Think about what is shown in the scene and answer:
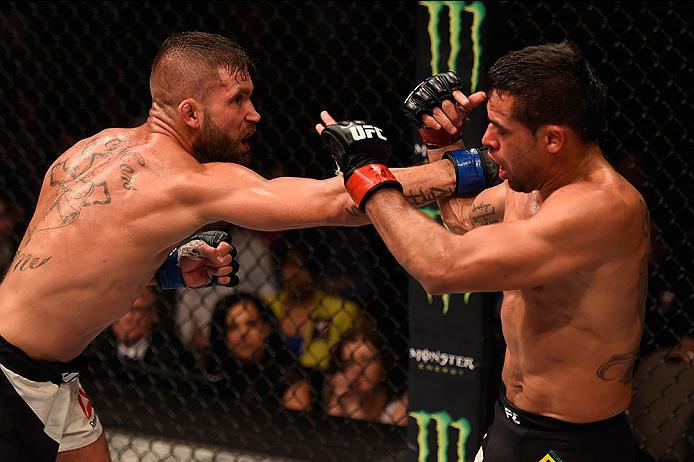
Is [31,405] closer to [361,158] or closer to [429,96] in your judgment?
[361,158]

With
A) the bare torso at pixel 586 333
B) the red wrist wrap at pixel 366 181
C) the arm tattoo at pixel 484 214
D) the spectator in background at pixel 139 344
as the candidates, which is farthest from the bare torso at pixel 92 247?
the spectator in background at pixel 139 344

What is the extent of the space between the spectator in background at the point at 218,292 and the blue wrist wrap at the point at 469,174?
143 centimetres

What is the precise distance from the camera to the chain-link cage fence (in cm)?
281

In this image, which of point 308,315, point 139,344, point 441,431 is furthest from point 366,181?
point 139,344

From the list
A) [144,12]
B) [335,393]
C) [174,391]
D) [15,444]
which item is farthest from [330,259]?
[15,444]

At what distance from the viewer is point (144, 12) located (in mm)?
3746

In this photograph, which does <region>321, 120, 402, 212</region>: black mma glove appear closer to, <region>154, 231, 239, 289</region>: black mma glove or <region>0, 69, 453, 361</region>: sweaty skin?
<region>0, 69, 453, 361</region>: sweaty skin

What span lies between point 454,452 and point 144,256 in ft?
3.77

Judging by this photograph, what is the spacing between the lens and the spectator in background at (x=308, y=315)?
10.4 feet

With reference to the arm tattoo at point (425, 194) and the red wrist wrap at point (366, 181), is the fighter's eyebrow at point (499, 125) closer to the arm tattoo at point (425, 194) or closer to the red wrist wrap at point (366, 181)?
the red wrist wrap at point (366, 181)

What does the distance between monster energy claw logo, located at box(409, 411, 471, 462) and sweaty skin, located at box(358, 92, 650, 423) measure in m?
0.87

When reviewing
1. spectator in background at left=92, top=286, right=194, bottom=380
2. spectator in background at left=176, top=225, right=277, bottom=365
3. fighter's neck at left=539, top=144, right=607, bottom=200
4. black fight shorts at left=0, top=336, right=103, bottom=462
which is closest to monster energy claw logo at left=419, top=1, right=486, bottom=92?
fighter's neck at left=539, top=144, right=607, bottom=200

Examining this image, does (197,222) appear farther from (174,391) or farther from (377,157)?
(174,391)

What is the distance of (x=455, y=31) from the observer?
250 centimetres
